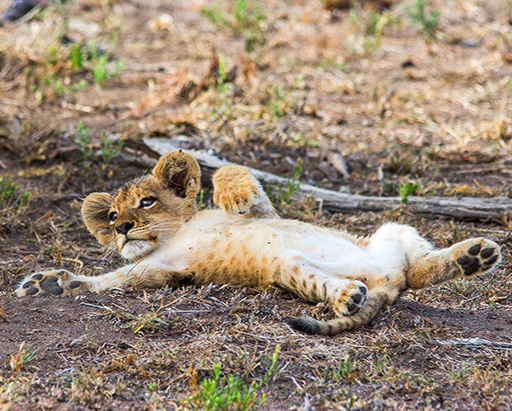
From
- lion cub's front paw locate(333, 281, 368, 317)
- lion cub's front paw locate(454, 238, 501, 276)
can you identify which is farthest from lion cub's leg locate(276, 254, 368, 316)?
lion cub's front paw locate(454, 238, 501, 276)

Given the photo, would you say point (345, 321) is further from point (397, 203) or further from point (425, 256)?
point (397, 203)

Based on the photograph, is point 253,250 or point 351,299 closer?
point 351,299

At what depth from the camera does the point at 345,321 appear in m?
3.59

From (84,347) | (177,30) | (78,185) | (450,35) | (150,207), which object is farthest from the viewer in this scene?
(177,30)

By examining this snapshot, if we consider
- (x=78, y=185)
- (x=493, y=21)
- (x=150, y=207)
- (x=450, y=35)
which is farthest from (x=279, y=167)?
(x=493, y=21)

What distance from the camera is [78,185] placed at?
6.64 metres

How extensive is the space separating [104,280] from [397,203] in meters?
2.80

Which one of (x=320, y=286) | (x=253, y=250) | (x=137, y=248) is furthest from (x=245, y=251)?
(x=137, y=248)

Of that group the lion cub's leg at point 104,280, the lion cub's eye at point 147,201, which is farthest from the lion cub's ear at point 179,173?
the lion cub's leg at point 104,280

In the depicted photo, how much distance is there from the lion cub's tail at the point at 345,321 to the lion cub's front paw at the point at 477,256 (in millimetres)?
473

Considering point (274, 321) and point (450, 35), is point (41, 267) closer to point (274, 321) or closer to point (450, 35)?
point (274, 321)

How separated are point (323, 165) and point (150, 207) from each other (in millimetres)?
2735

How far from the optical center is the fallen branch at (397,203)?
5711 millimetres

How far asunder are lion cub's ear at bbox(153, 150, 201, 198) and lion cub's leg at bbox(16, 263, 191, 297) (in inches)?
26.8
